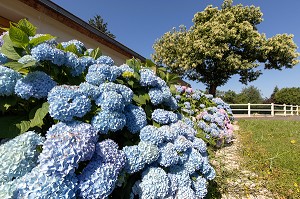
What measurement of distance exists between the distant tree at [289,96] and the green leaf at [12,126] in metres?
39.3

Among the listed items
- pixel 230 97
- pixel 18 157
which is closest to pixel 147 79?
pixel 18 157

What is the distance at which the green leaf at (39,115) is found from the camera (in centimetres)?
101

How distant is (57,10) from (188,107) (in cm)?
296

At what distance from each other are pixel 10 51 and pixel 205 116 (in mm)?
3422

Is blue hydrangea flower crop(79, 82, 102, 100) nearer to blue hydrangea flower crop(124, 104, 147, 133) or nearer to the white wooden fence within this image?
blue hydrangea flower crop(124, 104, 147, 133)

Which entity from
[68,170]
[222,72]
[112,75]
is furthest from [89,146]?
[222,72]

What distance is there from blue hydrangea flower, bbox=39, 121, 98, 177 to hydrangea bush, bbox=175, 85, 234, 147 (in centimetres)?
280

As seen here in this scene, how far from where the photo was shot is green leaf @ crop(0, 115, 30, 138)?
1.02 metres

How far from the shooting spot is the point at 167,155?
1.31 m

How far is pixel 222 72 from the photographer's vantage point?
16.1 metres

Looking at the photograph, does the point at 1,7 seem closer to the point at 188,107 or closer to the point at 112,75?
the point at 112,75

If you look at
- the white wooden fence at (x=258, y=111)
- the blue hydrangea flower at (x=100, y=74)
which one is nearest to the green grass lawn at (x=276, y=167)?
the blue hydrangea flower at (x=100, y=74)

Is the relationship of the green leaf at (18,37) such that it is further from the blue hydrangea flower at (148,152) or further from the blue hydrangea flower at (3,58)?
the blue hydrangea flower at (148,152)

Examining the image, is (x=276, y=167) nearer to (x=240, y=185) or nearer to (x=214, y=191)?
(x=240, y=185)
